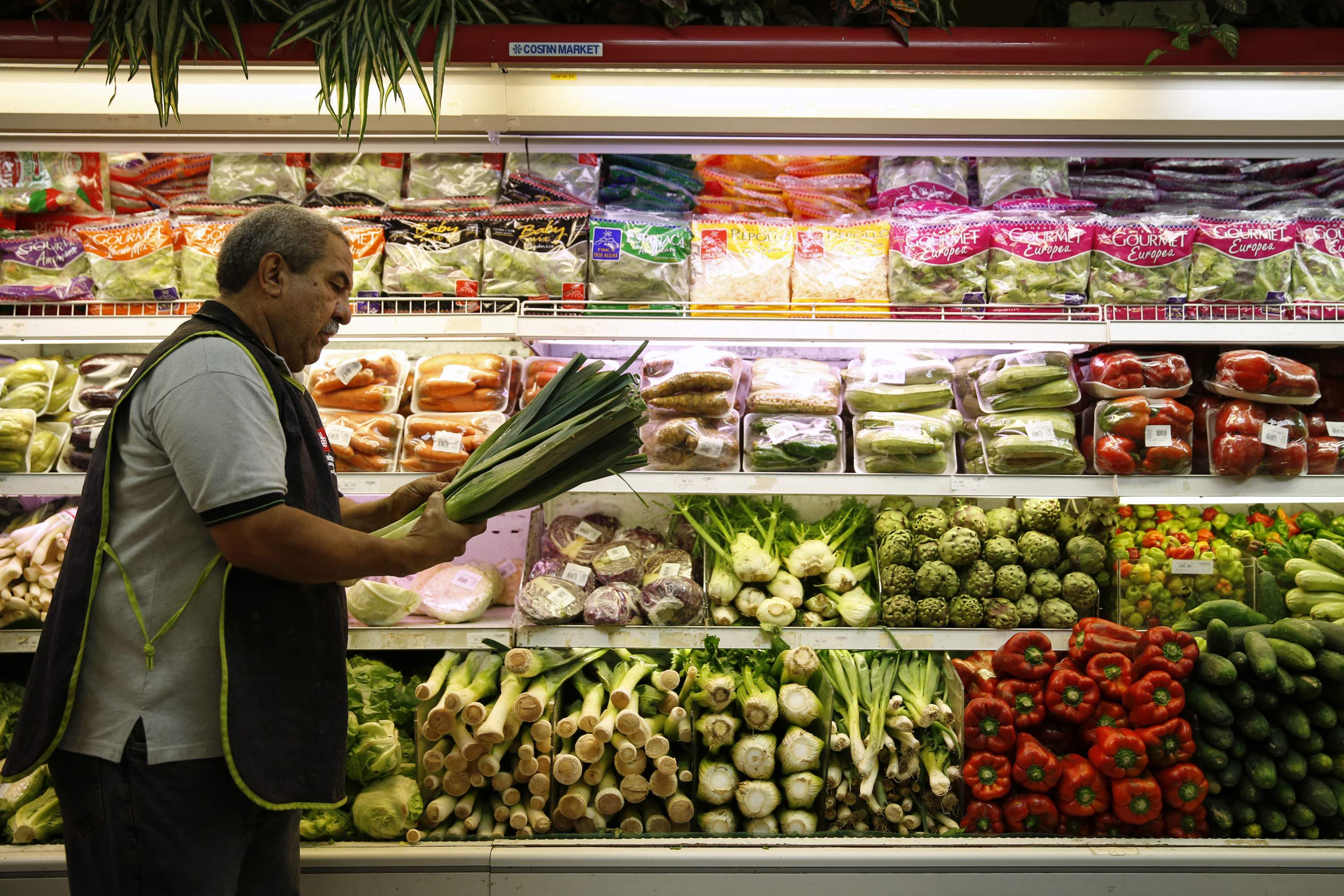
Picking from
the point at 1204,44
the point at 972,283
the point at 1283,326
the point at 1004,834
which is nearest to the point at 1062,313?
the point at 972,283

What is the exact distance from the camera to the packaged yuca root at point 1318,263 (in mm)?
2920

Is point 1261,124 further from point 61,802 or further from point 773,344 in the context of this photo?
point 61,802

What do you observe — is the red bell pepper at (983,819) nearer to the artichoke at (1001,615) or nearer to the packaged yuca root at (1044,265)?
the artichoke at (1001,615)

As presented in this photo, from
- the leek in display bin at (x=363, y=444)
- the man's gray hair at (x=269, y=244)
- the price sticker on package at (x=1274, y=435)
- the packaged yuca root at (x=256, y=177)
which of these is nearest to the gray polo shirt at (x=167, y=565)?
the man's gray hair at (x=269, y=244)

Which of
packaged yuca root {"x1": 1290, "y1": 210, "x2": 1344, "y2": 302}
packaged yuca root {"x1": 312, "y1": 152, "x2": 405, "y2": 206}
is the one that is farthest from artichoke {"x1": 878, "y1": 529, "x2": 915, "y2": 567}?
packaged yuca root {"x1": 312, "y1": 152, "x2": 405, "y2": 206}

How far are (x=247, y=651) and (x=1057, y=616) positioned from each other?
2332 mm

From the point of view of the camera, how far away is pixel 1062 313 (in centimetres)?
286

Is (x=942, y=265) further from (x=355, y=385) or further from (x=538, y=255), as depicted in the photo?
(x=355, y=385)

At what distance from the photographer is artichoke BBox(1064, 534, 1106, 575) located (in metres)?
2.91

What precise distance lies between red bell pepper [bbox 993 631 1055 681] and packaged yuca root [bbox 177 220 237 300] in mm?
2757

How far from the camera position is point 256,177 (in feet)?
10.5

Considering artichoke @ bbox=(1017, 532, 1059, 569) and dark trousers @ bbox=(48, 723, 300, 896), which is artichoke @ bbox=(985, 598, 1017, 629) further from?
dark trousers @ bbox=(48, 723, 300, 896)

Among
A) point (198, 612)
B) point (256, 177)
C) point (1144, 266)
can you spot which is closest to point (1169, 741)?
point (1144, 266)

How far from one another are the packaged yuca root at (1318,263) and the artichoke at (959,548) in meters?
1.31
